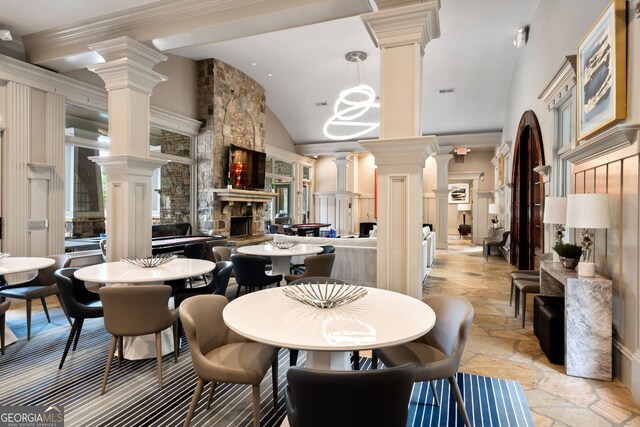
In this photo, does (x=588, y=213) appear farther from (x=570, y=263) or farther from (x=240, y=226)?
(x=240, y=226)

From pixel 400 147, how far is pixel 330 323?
1565 millimetres

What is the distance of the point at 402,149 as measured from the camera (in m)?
2.75

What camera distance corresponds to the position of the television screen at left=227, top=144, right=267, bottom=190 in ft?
25.0

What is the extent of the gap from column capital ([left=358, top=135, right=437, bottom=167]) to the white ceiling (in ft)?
4.64

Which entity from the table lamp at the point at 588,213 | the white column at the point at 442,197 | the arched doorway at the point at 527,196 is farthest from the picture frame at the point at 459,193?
the table lamp at the point at 588,213

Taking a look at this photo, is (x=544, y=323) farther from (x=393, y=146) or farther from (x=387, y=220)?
(x=393, y=146)

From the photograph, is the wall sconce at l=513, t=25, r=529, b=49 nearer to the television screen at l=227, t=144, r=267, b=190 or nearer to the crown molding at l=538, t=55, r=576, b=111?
the crown molding at l=538, t=55, r=576, b=111

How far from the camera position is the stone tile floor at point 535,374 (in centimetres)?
223

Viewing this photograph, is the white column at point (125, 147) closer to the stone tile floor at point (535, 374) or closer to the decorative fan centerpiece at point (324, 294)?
the decorative fan centerpiece at point (324, 294)

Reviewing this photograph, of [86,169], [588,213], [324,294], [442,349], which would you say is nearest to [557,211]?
[588,213]

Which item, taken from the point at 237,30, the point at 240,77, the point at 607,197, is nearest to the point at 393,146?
the point at 607,197

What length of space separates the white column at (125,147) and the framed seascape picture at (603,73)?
4168mm

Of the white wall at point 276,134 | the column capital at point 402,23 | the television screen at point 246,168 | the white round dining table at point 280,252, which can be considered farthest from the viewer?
the white wall at point 276,134

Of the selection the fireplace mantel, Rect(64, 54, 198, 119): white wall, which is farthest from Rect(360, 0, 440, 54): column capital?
the fireplace mantel
